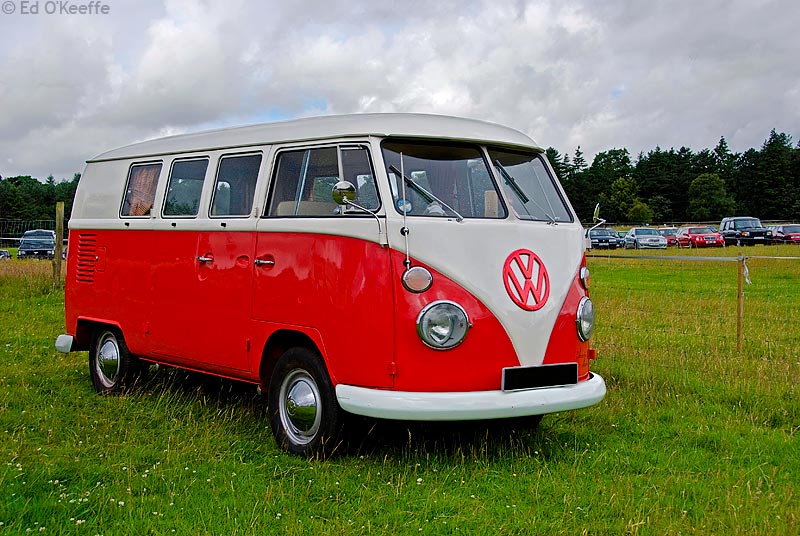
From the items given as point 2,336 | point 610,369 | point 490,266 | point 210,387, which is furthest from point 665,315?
point 2,336

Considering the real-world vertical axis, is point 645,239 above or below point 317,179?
below

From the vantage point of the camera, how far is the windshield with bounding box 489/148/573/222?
256 inches

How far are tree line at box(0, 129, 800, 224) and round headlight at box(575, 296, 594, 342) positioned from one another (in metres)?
80.3

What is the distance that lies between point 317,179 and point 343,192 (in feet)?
2.32

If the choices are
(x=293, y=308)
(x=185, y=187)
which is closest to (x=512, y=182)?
(x=293, y=308)

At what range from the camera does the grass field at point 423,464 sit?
4.90m

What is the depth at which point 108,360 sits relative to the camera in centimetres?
871

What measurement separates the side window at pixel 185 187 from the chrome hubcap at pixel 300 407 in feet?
6.49

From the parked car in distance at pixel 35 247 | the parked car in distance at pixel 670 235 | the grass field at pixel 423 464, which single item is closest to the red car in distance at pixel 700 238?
A: the parked car in distance at pixel 670 235

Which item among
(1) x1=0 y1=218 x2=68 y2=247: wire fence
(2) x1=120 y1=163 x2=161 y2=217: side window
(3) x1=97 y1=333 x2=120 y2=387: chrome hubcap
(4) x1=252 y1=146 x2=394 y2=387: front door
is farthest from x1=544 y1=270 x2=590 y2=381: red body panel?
(1) x1=0 y1=218 x2=68 y2=247: wire fence

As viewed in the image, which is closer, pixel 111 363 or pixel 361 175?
pixel 361 175

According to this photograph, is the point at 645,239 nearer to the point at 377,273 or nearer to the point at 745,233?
the point at 745,233

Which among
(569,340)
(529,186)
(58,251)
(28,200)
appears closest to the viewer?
(569,340)

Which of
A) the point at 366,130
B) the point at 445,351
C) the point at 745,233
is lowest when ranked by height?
the point at 445,351
